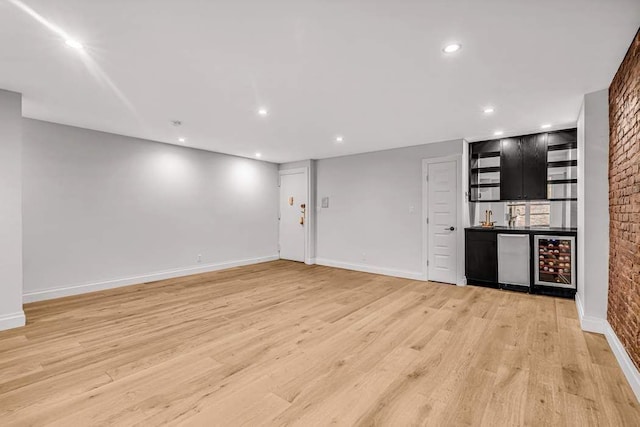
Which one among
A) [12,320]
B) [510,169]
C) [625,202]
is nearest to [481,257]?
[510,169]

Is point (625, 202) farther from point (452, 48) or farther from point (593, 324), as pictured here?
point (452, 48)

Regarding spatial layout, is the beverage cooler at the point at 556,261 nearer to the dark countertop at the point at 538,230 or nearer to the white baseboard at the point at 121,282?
the dark countertop at the point at 538,230

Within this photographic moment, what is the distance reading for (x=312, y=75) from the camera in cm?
273

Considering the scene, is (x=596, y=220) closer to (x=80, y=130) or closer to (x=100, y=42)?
(x=100, y=42)

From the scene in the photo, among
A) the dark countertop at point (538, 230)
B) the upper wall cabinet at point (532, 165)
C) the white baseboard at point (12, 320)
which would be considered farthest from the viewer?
the upper wall cabinet at point (532, 165)

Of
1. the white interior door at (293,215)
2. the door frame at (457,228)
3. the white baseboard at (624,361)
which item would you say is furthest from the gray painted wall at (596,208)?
the white interior door at (293,215)

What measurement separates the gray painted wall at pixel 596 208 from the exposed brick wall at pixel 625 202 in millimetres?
99

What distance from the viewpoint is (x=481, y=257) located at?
15.8 ft

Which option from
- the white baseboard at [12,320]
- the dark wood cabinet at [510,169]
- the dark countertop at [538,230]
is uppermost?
the dark wood cabinet at [510,169]

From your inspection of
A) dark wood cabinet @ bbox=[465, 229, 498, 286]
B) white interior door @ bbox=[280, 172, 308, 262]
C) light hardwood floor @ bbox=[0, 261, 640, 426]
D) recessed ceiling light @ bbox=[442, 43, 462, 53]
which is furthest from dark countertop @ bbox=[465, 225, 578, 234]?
white interior door @ bbox=[280, 172, 308, 262]

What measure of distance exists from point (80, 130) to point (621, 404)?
6.61 m

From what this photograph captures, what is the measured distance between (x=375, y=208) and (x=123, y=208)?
4540 mm

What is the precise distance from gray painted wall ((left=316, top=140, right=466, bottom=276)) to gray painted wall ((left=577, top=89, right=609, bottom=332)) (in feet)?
6.56

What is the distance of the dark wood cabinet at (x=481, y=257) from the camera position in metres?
4.70
